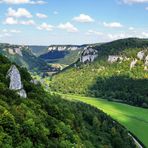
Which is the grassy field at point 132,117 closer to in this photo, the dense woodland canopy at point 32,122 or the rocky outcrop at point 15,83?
the dense woodland canopy at point 32,122

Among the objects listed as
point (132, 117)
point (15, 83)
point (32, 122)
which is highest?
point (15, 83)

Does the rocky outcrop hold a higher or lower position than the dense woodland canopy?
higher

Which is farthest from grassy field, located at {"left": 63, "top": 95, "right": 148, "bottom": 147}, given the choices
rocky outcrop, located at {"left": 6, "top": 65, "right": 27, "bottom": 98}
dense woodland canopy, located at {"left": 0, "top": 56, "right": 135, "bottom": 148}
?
rocky outcrop, located at {"left": 6, "top": 65, "right": 27, "bottom": 98}

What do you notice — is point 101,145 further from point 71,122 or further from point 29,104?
point 29,104

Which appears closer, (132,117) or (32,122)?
(32,122)

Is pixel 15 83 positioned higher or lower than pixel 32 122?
higher

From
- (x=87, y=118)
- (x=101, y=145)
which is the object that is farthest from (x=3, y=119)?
(x=87, y=118)

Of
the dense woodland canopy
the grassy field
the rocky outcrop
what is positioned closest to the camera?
the dense woodland canopy

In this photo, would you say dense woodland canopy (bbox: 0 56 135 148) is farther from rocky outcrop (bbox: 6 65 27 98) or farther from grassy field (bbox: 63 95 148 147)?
grassy field (bbox: 63 95 148 147)

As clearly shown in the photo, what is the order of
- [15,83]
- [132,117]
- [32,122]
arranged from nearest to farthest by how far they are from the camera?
[32,122] < [15,83] < [132,117]

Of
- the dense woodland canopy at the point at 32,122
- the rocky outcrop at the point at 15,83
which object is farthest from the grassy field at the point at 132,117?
the rocky outcrop at the point at 15,83

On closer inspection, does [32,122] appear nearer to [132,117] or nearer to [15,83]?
[15,83]

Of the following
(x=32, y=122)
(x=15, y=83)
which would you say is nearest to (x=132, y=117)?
(x=15, y=83)
